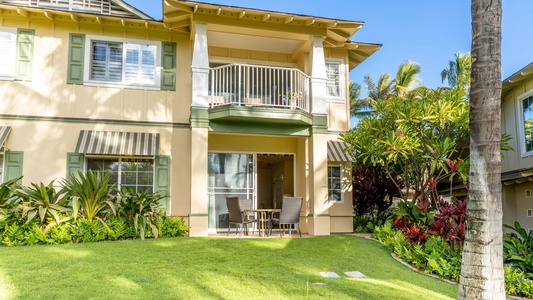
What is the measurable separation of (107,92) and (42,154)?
7.63 ft

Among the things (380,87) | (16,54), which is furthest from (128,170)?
(380,87)

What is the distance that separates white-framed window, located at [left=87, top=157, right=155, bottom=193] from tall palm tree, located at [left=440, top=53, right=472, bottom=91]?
2129 centimetres

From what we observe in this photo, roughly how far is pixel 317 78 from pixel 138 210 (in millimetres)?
5938

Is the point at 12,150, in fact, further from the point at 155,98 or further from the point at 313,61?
the point at 313,61

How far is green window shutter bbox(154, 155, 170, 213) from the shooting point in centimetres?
1145

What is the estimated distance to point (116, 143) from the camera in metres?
11.1

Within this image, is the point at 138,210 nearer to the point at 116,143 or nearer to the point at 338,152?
the point at 116,143

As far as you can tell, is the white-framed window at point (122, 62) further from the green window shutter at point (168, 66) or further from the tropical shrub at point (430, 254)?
the tropical shrub at point (430, 254)

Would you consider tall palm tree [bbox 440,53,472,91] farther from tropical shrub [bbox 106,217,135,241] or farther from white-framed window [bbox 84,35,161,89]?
tropical shrub [bbox 106,217,135,241]

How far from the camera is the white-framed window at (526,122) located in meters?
11.3

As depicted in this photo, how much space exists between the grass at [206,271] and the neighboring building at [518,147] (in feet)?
16.2

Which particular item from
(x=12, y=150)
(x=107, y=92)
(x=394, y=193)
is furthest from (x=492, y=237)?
(x=12, y=150)

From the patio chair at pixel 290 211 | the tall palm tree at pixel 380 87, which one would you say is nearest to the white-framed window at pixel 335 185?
the patio chair at pixel 290 211

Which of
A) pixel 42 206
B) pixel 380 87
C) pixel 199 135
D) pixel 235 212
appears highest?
pixel 380 87
